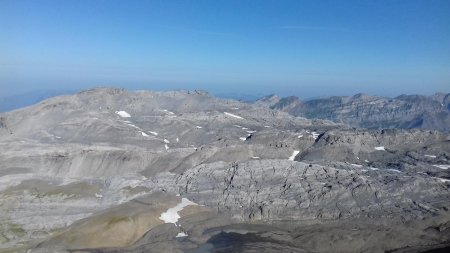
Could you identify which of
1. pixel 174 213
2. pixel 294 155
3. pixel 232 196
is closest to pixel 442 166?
pixel 294 155

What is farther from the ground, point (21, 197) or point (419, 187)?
point (419, 187)

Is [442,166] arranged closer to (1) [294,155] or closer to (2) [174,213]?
(1) [294,155]

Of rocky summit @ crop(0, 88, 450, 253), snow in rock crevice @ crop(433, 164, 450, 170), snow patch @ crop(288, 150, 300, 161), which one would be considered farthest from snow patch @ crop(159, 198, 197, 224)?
snow in rock crevice @ crop(433, 164, 450, 170)

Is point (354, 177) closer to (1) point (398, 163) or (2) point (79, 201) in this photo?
(1) point (398, 163)

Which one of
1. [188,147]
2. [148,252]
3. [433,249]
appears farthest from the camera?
[188,147]

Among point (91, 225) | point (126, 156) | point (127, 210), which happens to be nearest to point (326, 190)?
point (127, 210)
